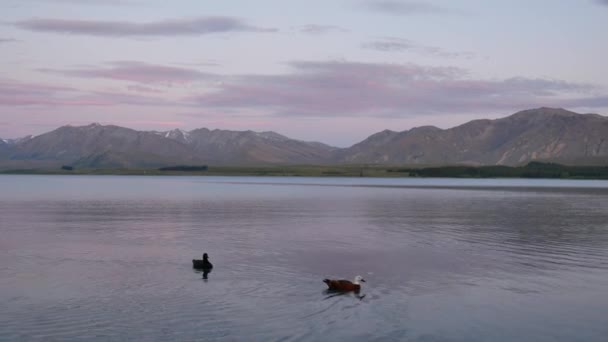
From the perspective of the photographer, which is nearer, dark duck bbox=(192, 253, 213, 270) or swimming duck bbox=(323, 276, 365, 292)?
swimming duck bbox=(323, 276, 365, 292)

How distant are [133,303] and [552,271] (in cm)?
1711

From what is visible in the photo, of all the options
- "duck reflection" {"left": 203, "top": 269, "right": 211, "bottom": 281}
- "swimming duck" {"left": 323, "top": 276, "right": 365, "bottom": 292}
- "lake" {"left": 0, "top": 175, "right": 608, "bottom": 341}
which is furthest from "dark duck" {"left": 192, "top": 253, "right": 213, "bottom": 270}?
"swimming duck" {"left": 323, "top": 276, "right": 365, "bottom": 292}

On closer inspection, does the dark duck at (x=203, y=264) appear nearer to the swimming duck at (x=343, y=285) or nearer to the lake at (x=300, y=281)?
the lake at (x=300, y=281)

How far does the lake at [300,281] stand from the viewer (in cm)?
1873

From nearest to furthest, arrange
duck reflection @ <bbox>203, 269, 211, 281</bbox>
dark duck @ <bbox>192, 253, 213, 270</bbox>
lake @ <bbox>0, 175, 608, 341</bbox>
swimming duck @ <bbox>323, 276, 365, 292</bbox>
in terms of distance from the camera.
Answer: lake @ <bbox>0, 175, 608, 341</bbox>
swimming duck @ <bbox>323, 276, 365, 292</bbox>
duck reflection @ <bbox>203, 269, 211, 281</bbox>
dark duck @ <bbox>192, 253, 213, 270</bbox>

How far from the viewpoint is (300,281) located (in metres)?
25.8

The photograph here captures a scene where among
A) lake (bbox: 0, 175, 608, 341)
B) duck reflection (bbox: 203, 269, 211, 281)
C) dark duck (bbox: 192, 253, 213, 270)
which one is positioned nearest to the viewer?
lake (bbox: 0, 175, 608, 341)

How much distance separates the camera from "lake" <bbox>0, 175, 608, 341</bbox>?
1873 centimetres

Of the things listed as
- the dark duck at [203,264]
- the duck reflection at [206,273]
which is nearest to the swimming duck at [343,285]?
the duck reflection at [206,273]

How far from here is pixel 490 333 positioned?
18484 millimetres

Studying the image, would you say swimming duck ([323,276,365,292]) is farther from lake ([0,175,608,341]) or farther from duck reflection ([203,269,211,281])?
duck reflection ([203,269,211,281])

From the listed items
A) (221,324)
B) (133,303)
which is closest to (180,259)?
(133,303)

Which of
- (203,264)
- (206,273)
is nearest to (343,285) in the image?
(206,273)

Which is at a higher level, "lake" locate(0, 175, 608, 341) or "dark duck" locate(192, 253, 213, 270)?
"dark duck" locate(192, 253, 213, 270)
